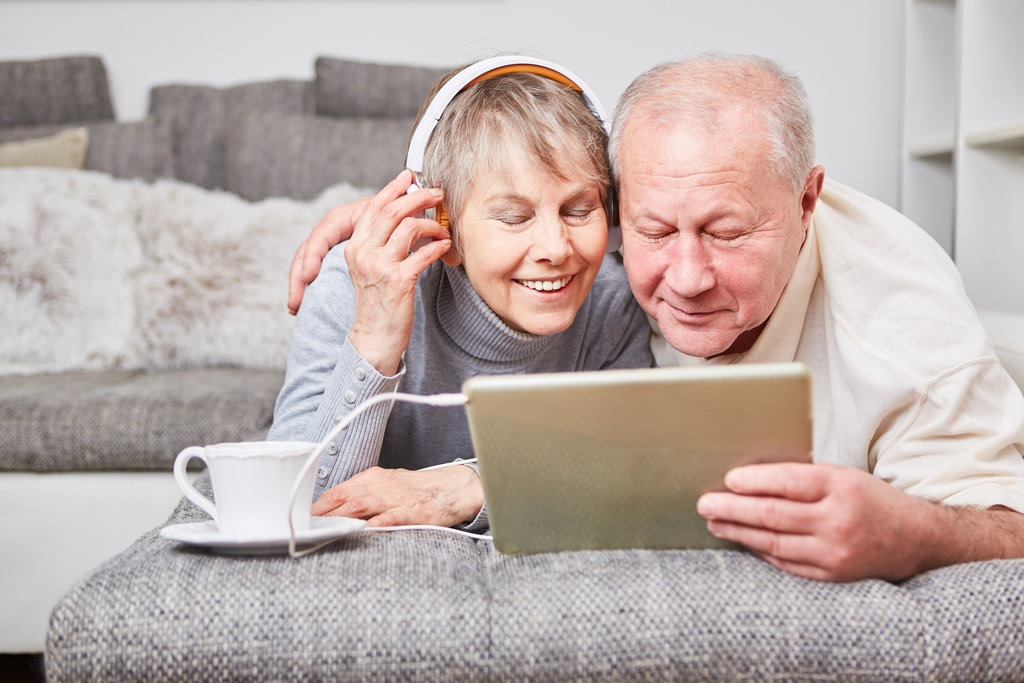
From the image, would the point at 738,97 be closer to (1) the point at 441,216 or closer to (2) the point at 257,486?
(1) the point at 441,216

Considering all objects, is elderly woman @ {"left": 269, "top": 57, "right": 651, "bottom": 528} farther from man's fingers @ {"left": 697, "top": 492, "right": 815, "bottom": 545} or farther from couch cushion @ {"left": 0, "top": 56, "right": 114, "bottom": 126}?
couch cushion @ {"left": 0, "top": 56, "right": 114, "bottom": 126}

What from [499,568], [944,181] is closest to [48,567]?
[499,568]

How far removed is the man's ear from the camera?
3.84 feet

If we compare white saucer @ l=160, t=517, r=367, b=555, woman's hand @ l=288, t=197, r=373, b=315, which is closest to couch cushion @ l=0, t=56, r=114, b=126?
woman's hand @ l=288, t=197, r=373, b=315

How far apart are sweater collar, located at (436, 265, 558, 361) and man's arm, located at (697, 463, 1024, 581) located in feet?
1.75

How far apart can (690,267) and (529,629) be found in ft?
1.73

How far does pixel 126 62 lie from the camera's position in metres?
3.01

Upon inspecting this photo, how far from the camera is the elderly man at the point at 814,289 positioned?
1.02 meters

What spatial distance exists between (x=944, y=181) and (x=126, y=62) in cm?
279

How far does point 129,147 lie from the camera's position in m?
2.64

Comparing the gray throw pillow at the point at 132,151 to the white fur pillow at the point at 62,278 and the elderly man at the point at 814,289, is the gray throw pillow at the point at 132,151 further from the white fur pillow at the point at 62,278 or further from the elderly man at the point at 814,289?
the elderly man at the point at 814,289

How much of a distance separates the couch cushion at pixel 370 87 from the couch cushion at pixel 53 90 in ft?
2.67

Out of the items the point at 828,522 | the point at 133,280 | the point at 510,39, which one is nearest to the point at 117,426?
the point at 133,280

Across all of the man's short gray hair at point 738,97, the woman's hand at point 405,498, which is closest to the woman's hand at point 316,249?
the woman's hand at point 405,498
